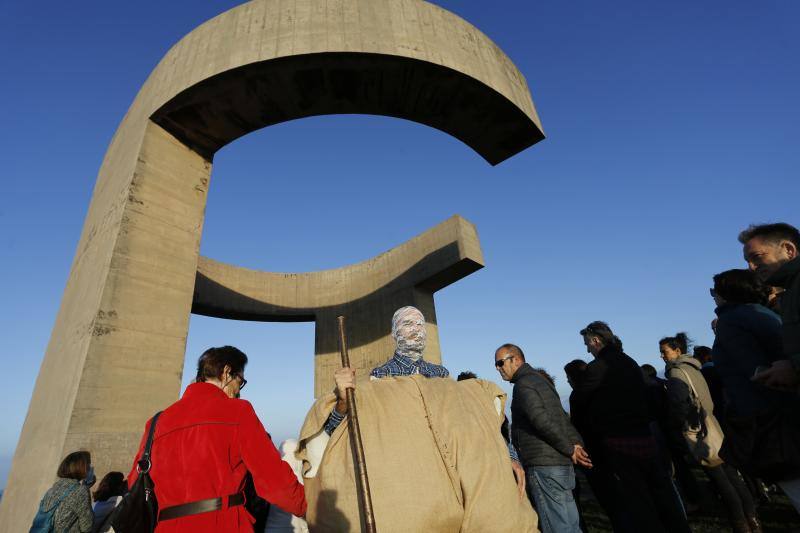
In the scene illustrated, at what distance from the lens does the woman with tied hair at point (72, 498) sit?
123 inches

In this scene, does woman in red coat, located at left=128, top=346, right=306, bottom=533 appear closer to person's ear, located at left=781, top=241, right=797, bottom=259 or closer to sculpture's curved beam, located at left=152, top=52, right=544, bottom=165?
person's ear, located at left=781, top=241, right=797, bottom=259

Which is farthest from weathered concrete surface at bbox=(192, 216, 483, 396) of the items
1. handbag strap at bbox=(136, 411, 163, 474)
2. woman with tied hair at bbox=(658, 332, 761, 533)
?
handbag strap at bbox=(136, 411, 163, 474)

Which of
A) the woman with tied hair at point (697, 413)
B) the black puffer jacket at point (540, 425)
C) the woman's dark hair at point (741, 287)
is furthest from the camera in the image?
the woman with tied hair at point (697, 413)

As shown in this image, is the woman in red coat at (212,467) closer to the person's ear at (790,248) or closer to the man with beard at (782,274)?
the man with beard at (782,274)

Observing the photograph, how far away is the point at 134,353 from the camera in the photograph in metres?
4.88

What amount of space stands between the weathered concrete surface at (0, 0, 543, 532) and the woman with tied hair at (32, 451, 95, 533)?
1.01 metres

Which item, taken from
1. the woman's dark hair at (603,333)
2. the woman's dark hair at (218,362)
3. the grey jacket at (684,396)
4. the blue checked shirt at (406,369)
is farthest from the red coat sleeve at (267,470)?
the grey jacket at (684,396)

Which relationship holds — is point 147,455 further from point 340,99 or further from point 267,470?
point 340,99

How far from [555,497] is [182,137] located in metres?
6.40

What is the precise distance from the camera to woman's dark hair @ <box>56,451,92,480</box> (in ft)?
10.8

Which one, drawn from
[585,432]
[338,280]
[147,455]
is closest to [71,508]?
[147,455]

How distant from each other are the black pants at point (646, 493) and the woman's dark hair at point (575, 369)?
0.78 m

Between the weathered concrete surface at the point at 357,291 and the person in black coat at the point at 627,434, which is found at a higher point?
the weathered concrete surface at the point at 357,291

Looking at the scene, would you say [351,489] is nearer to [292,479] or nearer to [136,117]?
[292,479]
